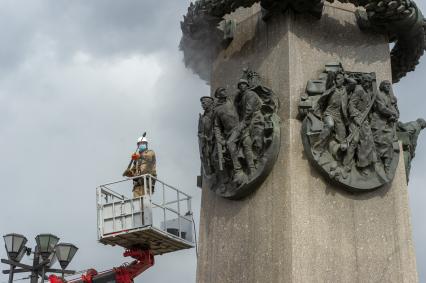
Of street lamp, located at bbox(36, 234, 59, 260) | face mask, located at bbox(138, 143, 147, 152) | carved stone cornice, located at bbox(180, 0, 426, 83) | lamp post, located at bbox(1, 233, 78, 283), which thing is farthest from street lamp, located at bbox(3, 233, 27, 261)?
carved stone cornice, located at bbox(180, 0, 426, 83)

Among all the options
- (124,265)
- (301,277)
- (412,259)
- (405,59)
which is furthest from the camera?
(124,265)

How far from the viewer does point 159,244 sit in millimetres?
18906

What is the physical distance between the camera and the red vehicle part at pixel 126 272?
20.4 meters

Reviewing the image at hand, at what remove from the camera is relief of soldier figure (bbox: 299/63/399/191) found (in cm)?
923

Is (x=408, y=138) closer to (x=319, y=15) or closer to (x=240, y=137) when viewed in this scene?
(x=319, y=15)

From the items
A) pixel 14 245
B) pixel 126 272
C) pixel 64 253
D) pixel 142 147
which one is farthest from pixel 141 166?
pixel 126 272

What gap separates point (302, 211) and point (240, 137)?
1071mm

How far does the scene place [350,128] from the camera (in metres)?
9.38

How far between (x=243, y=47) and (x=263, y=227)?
2.40 metres

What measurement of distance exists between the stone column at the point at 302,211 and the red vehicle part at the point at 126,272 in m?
10.4

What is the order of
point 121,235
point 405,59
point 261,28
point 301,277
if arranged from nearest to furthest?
1. point 301,277
2. point 261,28
3. point 405,59
4. point 121,235

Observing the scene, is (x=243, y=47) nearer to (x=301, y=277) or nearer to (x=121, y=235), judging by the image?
(x=301, y=277)

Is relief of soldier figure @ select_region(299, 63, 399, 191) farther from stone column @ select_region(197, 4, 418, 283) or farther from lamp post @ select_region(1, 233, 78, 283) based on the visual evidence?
lamp post @ select_region(1, 233, 78, 283)

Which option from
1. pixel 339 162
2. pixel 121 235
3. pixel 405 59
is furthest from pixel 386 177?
pixel 121 235
